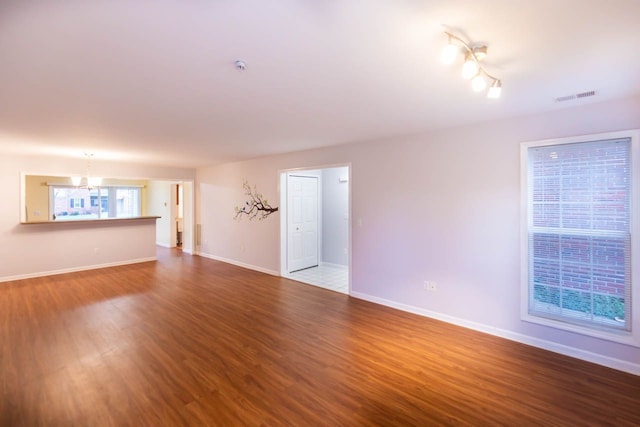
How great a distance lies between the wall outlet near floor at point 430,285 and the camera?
12.4ft

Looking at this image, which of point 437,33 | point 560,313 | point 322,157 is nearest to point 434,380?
point 560,313

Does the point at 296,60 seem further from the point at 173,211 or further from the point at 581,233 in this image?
the point at 173,211

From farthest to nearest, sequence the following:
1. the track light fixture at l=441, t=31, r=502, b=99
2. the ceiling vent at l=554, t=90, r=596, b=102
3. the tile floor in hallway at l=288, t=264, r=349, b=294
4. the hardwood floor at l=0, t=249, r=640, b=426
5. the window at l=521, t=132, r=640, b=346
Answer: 1. the tile floor in hallway at l=288, t=264, r=349, b=294
2. the window at l=521, t=132, r=640, b=346
3. the ceiling vent at l=554, t=90, r=596, b=102
4. the hardwood floor at l=0, t=249, r=640, b=426
5. the track light fixture at l=441, t=31, r=502, b=99

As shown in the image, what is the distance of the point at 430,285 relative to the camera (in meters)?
3.81

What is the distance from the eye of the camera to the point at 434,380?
97.3 inches

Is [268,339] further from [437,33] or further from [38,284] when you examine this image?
[38,284]

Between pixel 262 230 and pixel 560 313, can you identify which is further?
pixel 262 230

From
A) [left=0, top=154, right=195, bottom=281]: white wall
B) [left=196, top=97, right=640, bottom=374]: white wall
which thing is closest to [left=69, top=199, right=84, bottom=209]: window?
[left=0, top=154, right=195, bottom=281]: white wall

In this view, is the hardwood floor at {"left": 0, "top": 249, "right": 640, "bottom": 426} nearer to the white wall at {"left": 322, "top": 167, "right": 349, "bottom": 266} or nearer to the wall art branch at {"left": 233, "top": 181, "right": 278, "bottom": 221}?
the wall art branch at {"left": 233, "top": 181, "right": 278, "bottom": 221}

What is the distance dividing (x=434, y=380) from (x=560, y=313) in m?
1.60

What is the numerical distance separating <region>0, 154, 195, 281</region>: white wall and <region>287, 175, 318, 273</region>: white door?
3.82 meters

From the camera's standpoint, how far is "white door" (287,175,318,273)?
598cm

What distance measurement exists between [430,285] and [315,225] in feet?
10.7

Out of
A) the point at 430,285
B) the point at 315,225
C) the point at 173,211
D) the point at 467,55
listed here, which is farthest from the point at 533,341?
the point at 173,211
